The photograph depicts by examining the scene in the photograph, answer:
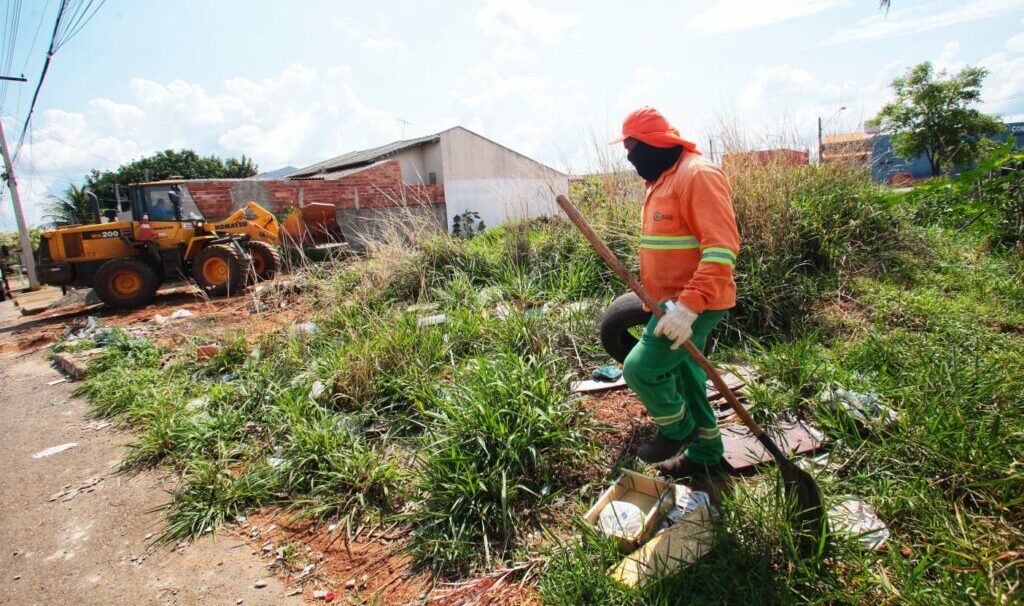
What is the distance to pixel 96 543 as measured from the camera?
275 cm

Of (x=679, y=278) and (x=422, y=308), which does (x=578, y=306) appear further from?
(x=679, y=278)

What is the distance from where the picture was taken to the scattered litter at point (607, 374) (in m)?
3.43

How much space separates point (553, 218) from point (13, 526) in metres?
5.13

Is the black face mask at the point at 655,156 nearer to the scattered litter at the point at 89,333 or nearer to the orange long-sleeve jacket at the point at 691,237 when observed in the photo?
the orange long-sleeve jacket at the point at 691,237

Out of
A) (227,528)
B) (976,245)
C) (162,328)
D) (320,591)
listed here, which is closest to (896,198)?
(976,245)

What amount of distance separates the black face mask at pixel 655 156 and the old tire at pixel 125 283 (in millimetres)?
10202

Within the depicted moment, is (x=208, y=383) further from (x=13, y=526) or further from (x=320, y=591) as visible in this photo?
(x=320, y=591)

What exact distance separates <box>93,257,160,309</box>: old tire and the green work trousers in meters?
10.2

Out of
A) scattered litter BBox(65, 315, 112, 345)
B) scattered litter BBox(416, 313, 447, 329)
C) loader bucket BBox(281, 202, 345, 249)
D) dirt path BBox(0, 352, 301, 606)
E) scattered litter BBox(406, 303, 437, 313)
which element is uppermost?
loader bucket BBox(281, 202, 345, 249)

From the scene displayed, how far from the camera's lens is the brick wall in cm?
1213

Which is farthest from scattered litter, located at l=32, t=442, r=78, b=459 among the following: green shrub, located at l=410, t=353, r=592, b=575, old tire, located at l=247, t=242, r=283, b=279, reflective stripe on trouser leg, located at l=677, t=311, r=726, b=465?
old tire, located at l=247, t=242, r=283, b=279

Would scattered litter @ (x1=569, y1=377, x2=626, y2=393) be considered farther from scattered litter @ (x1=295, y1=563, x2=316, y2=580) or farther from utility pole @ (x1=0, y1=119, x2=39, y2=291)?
utility pole @ (x1=0, y1=119, x2=39, y2=291)

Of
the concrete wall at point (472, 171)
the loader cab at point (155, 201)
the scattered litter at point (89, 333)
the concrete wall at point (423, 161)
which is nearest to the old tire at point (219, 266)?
the loader cab at point (155, 201)

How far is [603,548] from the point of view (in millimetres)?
1973
